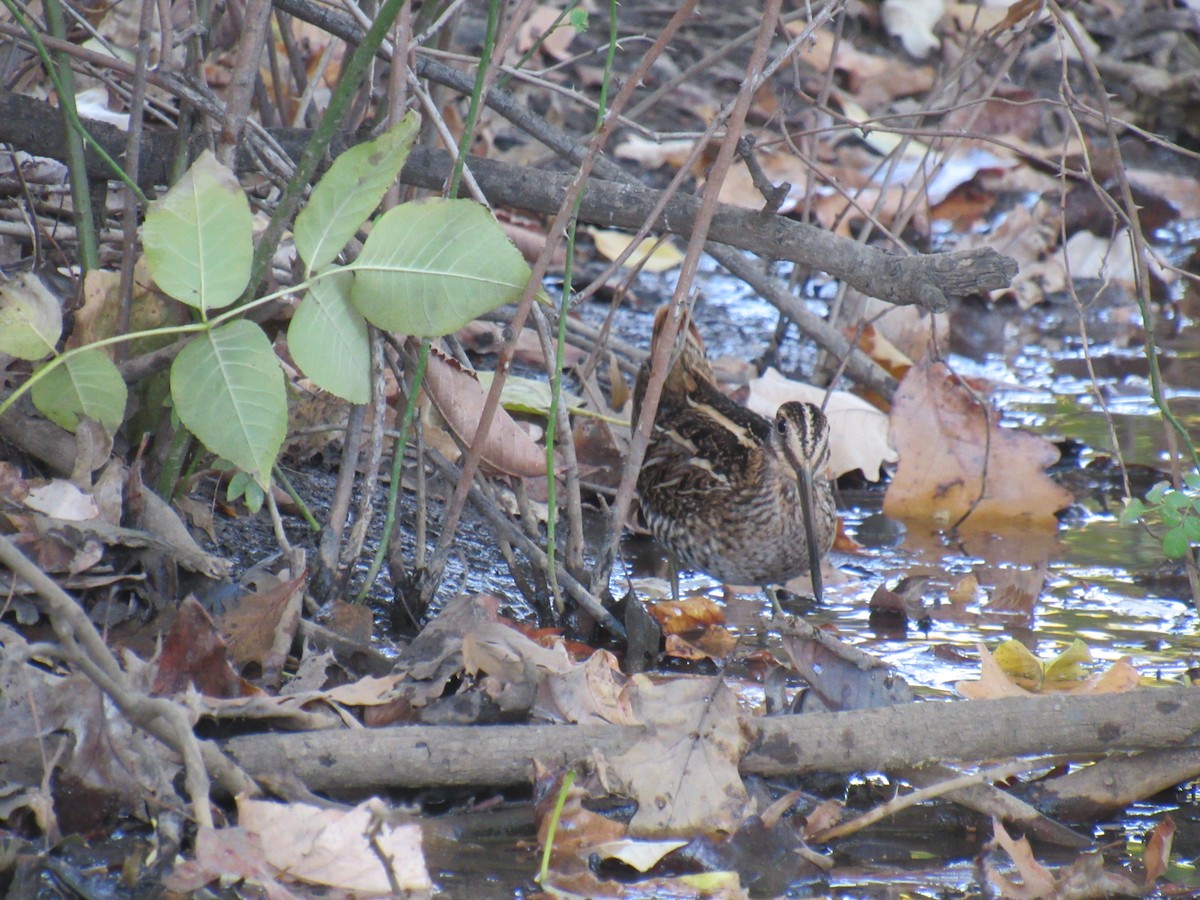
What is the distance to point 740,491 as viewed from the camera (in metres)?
4.54

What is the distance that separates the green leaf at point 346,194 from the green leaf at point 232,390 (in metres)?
0.18

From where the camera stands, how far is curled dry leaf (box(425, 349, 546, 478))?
3076 millimetres

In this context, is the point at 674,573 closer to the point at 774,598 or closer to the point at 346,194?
the point at 774,598

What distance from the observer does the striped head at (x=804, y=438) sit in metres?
4.31

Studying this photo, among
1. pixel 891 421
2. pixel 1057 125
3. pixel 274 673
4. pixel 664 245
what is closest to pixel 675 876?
pixel 274 673

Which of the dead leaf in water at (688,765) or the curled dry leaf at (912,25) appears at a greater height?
the curled dry leaf at (912,25)

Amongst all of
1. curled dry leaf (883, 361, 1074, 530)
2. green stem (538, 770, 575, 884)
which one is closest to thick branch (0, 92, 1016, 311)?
green stem (538, 770, 575, 884)

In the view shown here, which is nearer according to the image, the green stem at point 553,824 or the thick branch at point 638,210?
the green stem at point 553,824

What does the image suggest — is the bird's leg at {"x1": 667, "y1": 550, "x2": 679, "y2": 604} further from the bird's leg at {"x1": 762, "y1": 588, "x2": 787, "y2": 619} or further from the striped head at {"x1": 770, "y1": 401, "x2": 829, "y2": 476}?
the striped head at {"x1": 770, "y1": 401, "x2": 829, "y2": 476}

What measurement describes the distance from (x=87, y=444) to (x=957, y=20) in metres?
7.69

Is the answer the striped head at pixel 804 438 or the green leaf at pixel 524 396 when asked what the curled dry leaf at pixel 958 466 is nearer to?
the striped head at pixel 804 438

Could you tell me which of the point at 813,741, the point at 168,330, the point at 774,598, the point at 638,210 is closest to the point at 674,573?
the point at 774,598

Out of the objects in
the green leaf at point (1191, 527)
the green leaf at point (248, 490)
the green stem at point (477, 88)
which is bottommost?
the green leaf at point (248, 490)

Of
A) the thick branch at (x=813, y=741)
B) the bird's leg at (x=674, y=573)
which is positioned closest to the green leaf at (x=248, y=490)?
the thick branch at (x=813, y=741)
